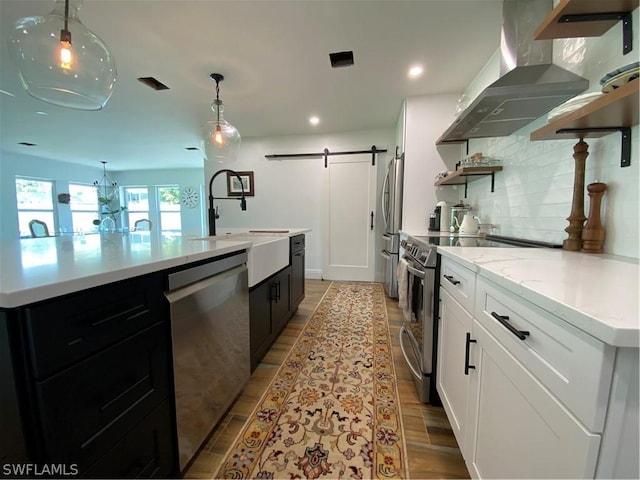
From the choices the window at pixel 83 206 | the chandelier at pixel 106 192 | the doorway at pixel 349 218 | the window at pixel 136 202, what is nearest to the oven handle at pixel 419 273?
the doorway at pixel 349 218

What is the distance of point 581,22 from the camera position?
3.54ft

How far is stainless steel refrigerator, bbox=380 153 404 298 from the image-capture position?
3215 mm

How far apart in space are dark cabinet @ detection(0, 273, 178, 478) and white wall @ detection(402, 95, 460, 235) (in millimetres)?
2755

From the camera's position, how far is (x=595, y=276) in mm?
741

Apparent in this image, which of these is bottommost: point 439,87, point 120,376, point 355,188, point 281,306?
point 281,306

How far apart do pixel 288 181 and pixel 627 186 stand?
4125mm

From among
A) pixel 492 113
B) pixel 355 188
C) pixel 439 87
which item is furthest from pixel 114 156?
pixel 492 113

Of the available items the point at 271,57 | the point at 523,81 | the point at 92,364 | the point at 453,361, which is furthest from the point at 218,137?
the point at 453,361

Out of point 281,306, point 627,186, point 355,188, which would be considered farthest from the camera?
A: point 355,188

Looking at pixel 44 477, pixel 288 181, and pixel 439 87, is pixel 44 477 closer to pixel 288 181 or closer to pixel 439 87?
pixel 439 87

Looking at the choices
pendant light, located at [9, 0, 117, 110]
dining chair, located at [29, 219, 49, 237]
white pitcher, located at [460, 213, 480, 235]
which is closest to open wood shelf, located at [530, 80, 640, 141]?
white pitcher, located at [460, 213, 480, 235]

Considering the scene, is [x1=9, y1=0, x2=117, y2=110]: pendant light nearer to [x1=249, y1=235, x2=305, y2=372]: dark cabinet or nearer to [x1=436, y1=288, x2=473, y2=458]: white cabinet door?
[x1=249, y1=235, x2=305, y2=372]: dark cabinet

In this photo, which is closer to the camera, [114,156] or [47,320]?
[47,320]

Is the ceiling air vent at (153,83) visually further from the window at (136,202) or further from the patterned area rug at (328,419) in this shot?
the window at (136,202)
